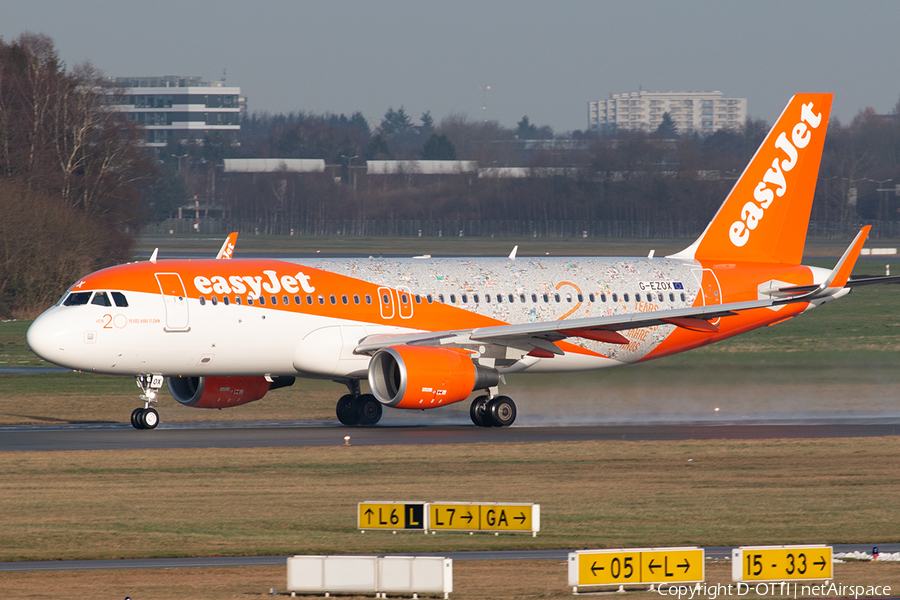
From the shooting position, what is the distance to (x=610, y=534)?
57.4ft

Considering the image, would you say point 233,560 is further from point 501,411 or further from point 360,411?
point 360,411

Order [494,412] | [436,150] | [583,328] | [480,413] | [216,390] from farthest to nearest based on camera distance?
[436,150] → [216,390] → [480,413] → [494,412] → [583,328]

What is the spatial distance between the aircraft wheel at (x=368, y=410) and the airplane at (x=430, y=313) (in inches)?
1.4

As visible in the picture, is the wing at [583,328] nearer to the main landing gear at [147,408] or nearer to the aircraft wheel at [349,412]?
the aircraft wheel at [349,412]

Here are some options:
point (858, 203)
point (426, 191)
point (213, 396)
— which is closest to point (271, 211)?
point (426, 191)

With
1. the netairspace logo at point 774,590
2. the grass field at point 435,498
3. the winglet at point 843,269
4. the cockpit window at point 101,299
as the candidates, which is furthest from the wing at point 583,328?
the netairspace logo at point 774,590

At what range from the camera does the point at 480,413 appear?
31734 mm

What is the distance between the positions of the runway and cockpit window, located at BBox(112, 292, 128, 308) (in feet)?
9.43

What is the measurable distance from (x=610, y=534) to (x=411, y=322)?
15015 mm

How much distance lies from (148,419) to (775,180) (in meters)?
18.2

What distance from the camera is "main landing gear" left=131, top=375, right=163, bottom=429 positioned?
1190 inches

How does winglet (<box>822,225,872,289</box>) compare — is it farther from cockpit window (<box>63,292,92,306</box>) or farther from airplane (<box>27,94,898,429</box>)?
cockpit window (<box>63,292,92,306</box>)

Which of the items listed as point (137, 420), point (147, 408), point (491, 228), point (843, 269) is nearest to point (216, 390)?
point (147, 408)

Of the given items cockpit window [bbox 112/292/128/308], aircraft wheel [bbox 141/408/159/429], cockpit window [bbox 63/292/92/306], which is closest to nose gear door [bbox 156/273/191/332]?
cockpit window [bbox 112/292/128/308]
